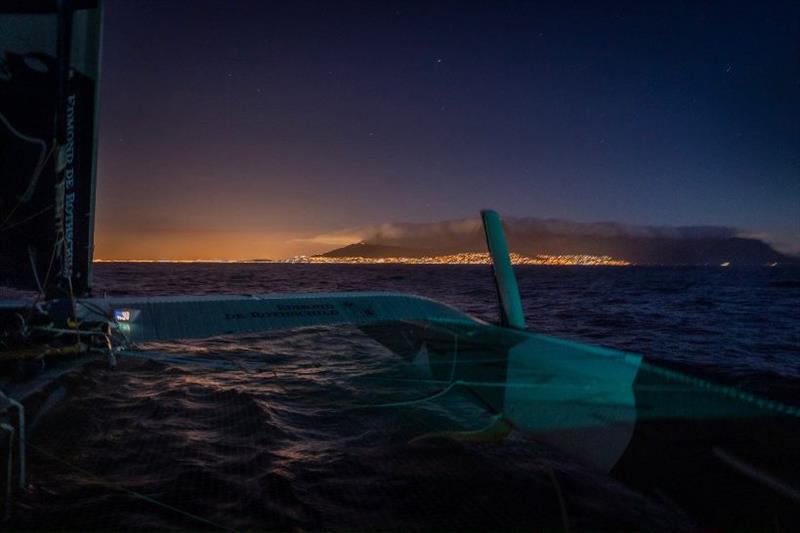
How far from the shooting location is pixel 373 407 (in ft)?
22.1

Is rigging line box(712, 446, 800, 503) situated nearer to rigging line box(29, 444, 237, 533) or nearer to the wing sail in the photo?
rigging line box(29, 444, 237, 533)

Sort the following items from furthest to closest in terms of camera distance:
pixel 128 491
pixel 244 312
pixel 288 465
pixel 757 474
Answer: pixel 244 312, pixel 288 465, pixel 128 491, pixel 757 474

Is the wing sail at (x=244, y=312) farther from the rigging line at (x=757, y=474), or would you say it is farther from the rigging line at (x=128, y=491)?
the rigging line at (x=757, y=474)

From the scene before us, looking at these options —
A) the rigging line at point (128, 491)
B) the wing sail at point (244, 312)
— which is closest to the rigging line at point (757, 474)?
the rigging line at point (128, 491)

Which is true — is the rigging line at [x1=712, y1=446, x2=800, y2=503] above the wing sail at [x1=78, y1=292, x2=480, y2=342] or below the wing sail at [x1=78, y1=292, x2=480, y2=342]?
below

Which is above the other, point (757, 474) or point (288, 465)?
point (757, 474)

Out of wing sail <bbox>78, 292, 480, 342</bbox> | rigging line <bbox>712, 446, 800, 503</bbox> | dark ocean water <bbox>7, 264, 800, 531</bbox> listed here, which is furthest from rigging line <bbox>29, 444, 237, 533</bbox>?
A: rigging line <bbox>712, 446, 800, 503</bbox>

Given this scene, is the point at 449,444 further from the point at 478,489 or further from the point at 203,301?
the point at 203,301

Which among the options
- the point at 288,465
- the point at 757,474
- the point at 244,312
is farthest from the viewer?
the point at 244,312

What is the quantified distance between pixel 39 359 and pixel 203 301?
228 centimetres

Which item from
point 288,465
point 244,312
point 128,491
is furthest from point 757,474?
point 244,312

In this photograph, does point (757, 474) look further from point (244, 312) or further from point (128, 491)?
point (244, 312)

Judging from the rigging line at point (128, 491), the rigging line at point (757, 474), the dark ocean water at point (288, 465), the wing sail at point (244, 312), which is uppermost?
the wing sail at point (244, 312)

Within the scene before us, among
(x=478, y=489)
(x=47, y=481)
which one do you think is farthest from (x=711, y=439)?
(x=47, y=481)
